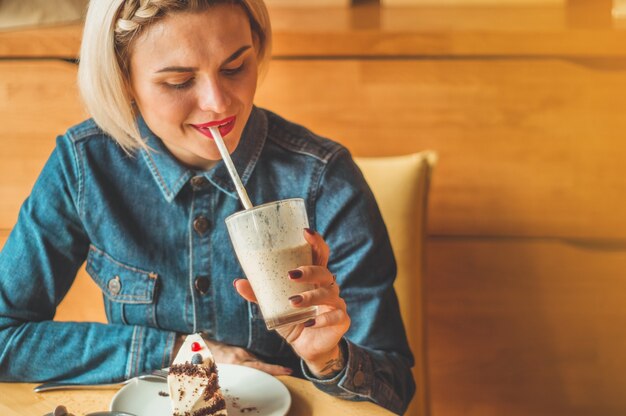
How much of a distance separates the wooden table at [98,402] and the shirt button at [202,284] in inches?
10.8

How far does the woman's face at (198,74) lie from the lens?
3.69 feet

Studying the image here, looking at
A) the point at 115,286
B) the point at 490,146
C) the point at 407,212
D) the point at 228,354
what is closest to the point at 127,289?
the point at 115,286

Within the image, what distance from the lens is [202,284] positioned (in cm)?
132

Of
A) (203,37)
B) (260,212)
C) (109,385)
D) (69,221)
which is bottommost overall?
(109,385)

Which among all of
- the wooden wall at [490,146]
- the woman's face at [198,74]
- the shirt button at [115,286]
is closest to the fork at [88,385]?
the shirt button at [115,286]

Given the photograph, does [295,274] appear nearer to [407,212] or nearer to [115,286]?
[115,286]

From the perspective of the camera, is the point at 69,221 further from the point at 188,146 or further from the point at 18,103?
the point at 18,103

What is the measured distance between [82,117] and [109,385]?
1.14 metres

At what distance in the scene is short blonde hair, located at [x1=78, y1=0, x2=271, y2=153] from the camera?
1142 mm

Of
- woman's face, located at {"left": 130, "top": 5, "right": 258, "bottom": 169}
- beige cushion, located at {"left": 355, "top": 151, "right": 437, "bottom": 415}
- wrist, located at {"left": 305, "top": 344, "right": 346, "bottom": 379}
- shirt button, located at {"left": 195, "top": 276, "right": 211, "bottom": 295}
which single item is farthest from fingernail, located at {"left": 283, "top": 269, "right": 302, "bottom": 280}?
beige cushion, located at {"left": 355, "top": 151, "right": 437, "bottom": 415}

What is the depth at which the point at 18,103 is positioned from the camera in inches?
81.0

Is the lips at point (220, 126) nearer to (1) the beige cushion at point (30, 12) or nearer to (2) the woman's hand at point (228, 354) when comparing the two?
(2) the woman's hand at point (228, 354)

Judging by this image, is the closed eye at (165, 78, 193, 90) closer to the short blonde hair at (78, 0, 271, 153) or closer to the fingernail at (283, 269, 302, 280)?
the short blonde hair at (78, 0, 271, 153)

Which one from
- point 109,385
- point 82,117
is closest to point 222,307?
point 109,385
